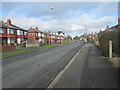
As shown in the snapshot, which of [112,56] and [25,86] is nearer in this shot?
[25,86]

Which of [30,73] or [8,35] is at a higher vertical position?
[8,35]

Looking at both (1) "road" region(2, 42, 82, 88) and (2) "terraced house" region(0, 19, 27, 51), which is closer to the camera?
(1) "road" region(2, 42, 82, 88)

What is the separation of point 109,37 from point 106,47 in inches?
36.5

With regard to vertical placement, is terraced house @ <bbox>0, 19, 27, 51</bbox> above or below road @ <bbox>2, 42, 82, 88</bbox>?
above

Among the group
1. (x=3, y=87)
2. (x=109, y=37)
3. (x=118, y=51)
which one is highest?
(x=109, y=37)

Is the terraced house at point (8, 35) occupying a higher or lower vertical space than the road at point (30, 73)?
higher

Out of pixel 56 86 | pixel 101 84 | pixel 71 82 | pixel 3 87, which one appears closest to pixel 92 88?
pixel 101 84

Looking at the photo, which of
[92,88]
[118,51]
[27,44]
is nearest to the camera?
[92,88]

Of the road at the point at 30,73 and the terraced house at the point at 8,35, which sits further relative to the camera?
the terraced house at the point at 8,35

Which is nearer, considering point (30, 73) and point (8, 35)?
point (30, 73)

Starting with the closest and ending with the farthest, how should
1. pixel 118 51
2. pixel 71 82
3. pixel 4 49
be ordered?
pixel 71 82 < pixel 118 51 < pixel 4 49

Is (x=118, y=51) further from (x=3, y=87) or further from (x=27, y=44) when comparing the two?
(x=27, y=44)

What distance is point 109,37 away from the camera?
1059 centimetres

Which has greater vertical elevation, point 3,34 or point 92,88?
point 3,34
